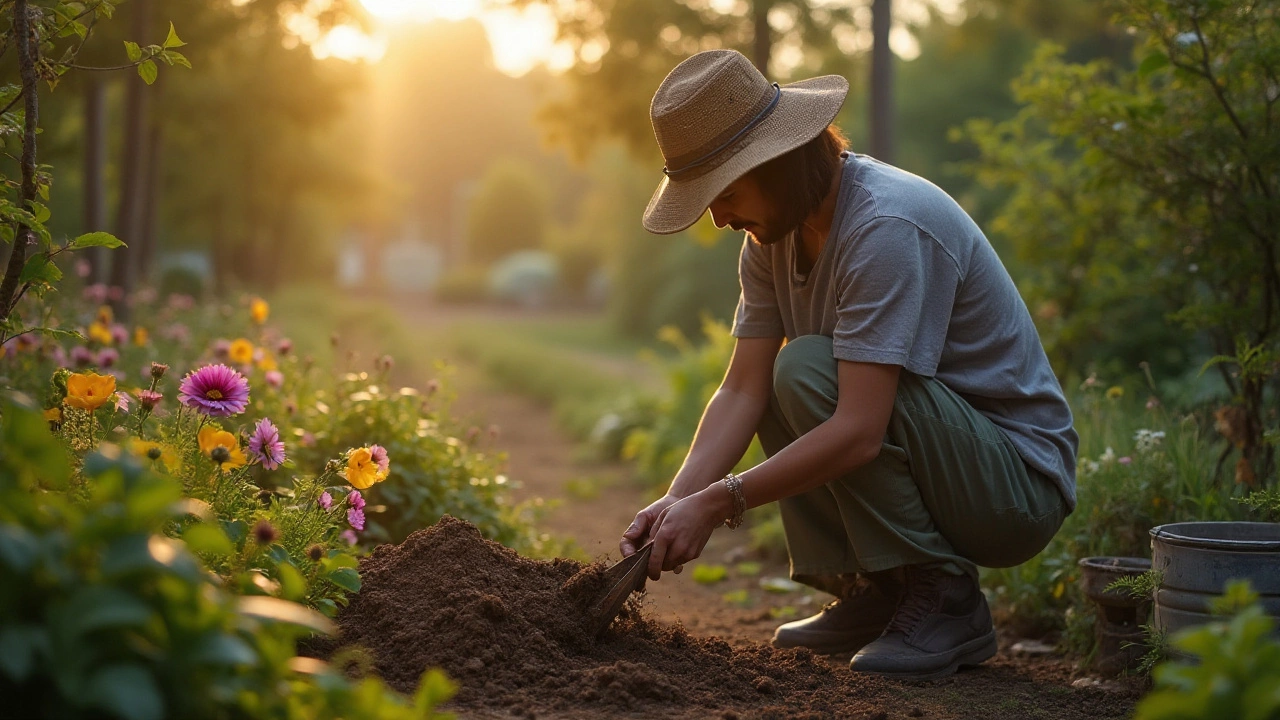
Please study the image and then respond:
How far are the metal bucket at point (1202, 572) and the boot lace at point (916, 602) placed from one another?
0.56 meters

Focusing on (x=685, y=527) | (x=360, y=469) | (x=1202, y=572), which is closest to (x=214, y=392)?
(x=360, y=469)

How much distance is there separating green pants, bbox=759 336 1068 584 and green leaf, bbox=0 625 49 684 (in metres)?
A: 1.86

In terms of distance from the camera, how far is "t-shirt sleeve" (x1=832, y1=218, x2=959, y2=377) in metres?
2.54

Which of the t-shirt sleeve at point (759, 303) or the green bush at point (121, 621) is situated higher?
the t-shirt sleeve at point (759, 303)

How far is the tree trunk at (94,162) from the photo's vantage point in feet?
23.3

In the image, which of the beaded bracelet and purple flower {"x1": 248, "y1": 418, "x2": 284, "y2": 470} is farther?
the beaded bracelet

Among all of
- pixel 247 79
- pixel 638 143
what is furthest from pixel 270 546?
pixel 247 79

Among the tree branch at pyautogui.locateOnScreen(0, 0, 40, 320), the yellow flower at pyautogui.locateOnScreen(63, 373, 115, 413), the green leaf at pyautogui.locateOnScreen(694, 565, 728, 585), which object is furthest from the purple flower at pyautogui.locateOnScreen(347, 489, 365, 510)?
the green leaf at pyautogui.locateOnScreen(694, 565, 728, 585)

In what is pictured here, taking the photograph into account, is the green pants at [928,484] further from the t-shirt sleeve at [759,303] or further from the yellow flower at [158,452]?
the yellow flower at [158,452]

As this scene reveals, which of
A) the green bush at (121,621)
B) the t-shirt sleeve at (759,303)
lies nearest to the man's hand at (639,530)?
the t-shirt sleeve at (759,303)

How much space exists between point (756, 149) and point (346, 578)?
1351 mm

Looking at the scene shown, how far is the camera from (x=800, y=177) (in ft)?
8.68

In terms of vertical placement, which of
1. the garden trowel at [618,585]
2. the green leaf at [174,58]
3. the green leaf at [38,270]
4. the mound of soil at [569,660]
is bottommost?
the mound of soil at [569,660]

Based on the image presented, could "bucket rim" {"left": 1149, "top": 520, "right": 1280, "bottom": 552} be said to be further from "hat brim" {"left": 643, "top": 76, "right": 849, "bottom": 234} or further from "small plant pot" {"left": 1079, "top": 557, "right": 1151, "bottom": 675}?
"hat brim" {"left": 643, "top": 76, "right": 849, "bottom": 234}
